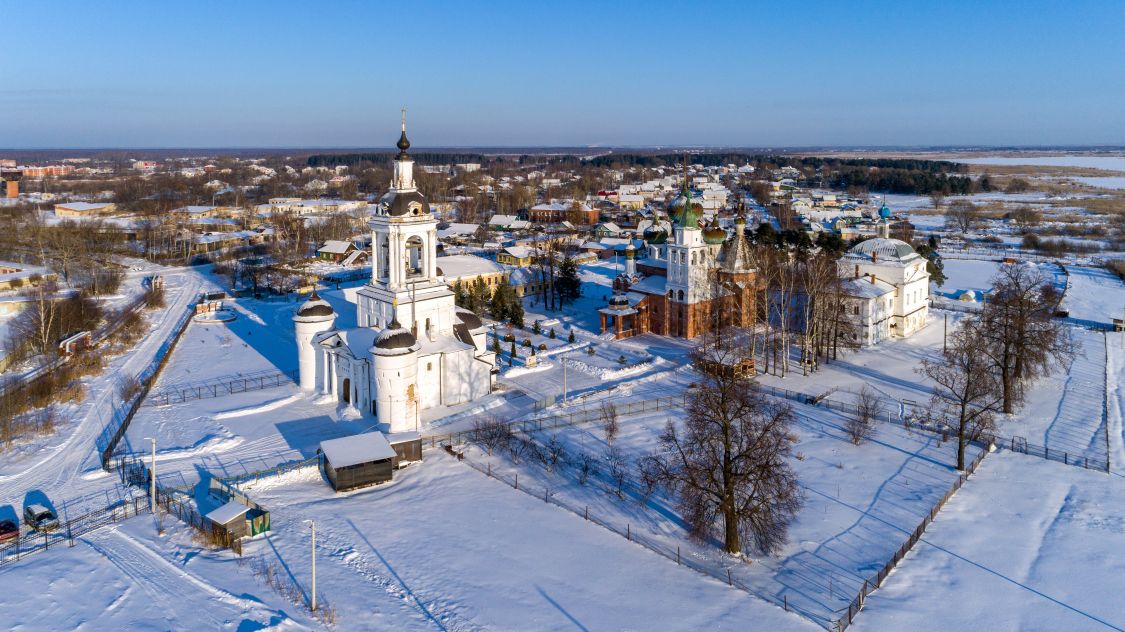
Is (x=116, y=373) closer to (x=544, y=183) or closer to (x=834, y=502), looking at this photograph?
(x=834, y=502)

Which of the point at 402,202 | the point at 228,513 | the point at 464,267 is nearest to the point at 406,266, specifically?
the point at 402,202

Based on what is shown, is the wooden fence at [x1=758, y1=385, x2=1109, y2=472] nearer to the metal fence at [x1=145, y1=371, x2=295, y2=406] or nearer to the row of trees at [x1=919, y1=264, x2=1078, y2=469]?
the row of trees at [x1=919, y1=264, x2=1078, y2=469]

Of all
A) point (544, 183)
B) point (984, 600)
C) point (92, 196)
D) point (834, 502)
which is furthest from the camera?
point (544, 183)

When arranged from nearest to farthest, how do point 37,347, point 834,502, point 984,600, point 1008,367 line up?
point 984,600
point 834,502
point 1008,367
point 37,347

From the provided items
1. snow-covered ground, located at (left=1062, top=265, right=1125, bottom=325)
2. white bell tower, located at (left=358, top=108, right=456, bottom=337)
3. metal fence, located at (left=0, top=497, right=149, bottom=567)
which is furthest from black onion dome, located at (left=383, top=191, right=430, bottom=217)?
snow-covered ground, located at (left=1062, top=265, right=1125, bottom=325)

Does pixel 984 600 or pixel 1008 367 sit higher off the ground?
pixel 1008 367

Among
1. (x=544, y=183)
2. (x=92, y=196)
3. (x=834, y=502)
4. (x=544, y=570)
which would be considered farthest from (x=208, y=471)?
(x=544, y=183)

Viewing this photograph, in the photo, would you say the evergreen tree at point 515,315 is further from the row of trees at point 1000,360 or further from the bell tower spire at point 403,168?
the row of trees at point 1000,360
